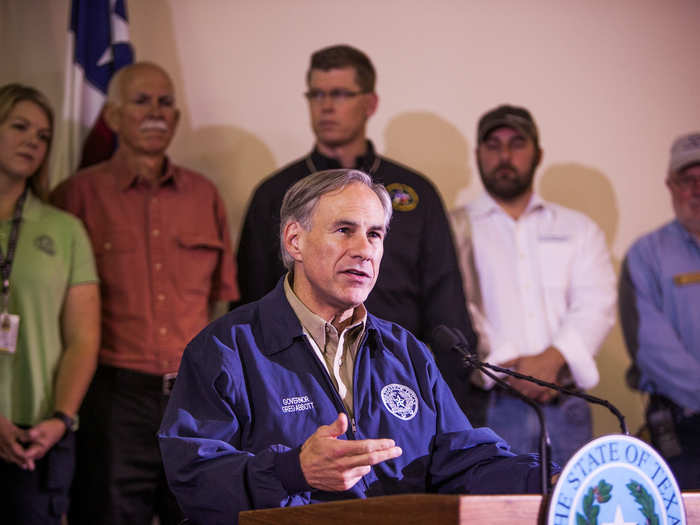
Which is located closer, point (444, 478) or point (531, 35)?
point (444, 478)

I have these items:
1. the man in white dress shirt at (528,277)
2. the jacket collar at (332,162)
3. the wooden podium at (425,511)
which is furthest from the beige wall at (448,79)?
the wooden podium at (425,511)

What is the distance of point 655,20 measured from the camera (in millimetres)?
4711

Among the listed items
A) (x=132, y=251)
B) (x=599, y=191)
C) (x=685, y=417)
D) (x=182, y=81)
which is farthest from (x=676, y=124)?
(x=132, y=251)

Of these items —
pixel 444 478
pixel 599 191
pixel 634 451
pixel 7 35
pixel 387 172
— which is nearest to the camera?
pixel 634 451

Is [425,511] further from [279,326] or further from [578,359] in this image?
[578,359]

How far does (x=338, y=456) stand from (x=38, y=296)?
6.69 ft

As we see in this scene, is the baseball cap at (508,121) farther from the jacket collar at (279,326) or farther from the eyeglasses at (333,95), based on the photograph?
the jacket collar at (279,326)

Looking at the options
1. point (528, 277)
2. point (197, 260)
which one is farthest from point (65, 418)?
point (528, 277)

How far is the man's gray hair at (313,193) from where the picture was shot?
216 centimetres

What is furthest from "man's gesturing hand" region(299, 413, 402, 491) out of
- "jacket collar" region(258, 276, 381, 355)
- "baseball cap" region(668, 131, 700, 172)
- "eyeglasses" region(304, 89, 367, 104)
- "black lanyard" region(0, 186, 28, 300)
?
"baseball cap" region(668, 131, 700, 172)

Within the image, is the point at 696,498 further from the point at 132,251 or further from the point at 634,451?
the point at 132,251

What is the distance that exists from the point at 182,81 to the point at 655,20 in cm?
269

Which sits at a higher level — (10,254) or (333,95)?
(333,95)

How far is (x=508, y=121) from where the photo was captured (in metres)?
4.09
